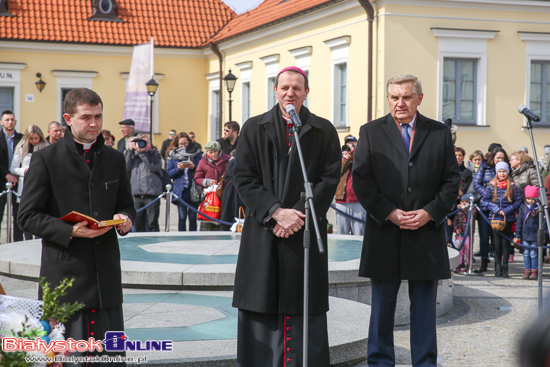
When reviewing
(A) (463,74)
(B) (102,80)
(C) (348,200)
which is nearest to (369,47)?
(A) (463,74)

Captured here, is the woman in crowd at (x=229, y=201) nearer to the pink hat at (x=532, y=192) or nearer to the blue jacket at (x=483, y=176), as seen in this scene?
the blue jacket at (x=483, y=176)

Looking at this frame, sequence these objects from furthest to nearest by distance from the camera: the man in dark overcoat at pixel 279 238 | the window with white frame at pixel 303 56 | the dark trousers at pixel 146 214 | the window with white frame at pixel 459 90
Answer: the window with white frame at pixel 303 56
the window with white frame at pixel 459 90
the dark trousers at pixel 146 214
the man in dark overcoat at pixel 279 238

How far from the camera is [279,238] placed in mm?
4645

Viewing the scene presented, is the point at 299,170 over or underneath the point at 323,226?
over

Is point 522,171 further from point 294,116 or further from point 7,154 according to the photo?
point 294,116

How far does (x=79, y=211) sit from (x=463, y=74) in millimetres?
18363

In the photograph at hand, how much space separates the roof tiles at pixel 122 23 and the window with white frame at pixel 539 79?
1526 centimetres

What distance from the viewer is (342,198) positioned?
1130 centimetres

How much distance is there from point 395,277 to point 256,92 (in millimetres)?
23204

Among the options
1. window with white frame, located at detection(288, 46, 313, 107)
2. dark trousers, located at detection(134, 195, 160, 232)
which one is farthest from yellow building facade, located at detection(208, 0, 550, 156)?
dark trousers, located at detection(134, 195, 160, 232)

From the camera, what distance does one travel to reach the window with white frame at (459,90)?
21.1m

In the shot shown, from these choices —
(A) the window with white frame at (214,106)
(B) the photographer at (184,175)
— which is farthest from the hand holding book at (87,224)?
(A) the window with white frame at (214,106)

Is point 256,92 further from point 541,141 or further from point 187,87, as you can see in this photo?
point 541,141

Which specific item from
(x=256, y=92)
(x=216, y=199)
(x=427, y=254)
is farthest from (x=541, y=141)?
(x=427, y=254)
